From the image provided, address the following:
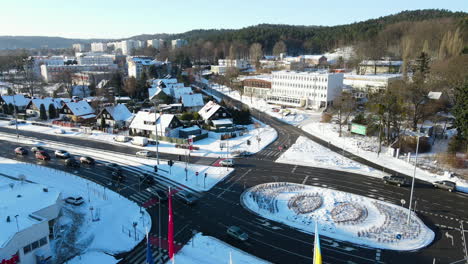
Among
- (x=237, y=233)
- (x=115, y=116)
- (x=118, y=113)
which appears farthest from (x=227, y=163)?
(x=118, y=113)

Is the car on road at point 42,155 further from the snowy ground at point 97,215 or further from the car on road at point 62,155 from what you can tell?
the snowy ground at point 97,215

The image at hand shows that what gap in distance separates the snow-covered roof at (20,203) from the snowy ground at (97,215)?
266 centimetres

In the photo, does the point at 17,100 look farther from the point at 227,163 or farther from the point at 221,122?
the point at 227,163

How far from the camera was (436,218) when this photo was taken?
1124 inches

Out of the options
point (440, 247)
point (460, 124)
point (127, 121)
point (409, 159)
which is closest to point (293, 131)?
point (409, 159)

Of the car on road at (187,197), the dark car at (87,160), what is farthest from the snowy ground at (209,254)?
the dark car at (87,160)

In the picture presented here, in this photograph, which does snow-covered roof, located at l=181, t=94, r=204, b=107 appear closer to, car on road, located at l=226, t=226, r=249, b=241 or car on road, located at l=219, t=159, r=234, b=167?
car on road, located at l=219, t=159, r=234, b=167

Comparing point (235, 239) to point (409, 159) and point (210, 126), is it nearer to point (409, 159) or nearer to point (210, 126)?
point (409, 159)

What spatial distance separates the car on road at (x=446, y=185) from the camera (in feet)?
113

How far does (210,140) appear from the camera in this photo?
55.5 m

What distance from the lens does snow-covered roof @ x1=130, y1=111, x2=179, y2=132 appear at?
55000 mm

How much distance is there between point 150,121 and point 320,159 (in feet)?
97.9

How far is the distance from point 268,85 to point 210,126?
39.4 metres

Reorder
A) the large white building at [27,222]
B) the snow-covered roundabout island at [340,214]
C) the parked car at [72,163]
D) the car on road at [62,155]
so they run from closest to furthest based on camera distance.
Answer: the large white building at [27,222]
the snow-covered roundabout island at [340,214]
the parked car at [72,163]
the car on road at [62,155]
